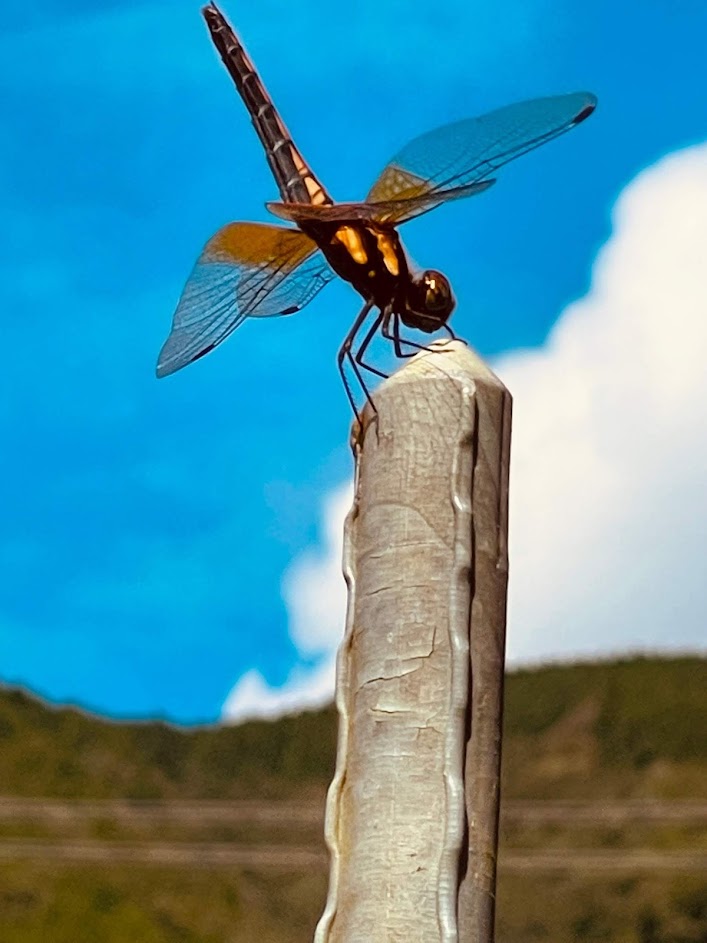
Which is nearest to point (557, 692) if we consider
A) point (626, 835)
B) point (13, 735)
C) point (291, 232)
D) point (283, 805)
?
point (626, 835)

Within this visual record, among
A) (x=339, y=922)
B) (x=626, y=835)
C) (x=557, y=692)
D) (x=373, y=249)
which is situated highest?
(x=557, y=692)

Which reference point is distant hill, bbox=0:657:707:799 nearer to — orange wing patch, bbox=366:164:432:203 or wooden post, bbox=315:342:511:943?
orange wing patch, bbox=366:164:432:203

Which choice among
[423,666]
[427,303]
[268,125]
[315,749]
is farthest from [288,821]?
[423,666]

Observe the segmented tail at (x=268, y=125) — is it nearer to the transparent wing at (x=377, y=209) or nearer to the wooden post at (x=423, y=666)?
the transparent wing at (x=377, y=209)

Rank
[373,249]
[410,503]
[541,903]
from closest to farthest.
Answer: [410,503] → [373,249] → [541,903]

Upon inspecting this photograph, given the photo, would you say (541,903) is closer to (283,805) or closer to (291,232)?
(283,805)

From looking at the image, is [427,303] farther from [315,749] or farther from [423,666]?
[315,749]

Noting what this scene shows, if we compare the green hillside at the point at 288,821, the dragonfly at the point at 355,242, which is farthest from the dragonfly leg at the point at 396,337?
the green hillside at the point at 288,821

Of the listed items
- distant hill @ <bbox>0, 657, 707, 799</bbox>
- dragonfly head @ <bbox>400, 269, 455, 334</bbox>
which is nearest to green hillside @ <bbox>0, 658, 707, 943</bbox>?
distant hill @ <bbox>0, 657, 707, 799</bbox>
